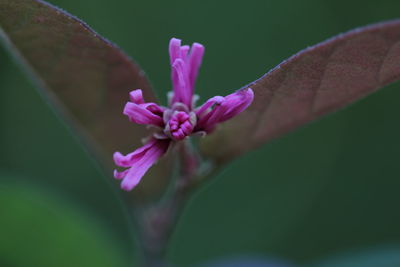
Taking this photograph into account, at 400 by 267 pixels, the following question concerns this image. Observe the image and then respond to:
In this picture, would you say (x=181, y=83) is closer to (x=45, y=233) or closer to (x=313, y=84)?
(x=313, y=84)

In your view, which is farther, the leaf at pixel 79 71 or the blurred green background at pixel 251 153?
the blurred green background at pixel 251 153

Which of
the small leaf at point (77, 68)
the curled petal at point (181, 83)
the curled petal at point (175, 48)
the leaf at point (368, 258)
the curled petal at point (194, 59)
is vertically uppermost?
the small leaf at point (77, 68)

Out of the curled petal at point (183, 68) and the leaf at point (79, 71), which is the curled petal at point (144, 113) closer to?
the curled petal at point (183, 68)

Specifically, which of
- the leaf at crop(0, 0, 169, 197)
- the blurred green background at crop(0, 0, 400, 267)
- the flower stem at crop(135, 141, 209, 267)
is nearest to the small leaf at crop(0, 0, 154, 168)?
the leaf at crop(0, 0, 169, 197)

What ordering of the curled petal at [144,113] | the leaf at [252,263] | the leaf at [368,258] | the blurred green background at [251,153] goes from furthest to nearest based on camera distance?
the blurred green background at [251,153]
the leaf at [252,263]
the leaf at [368,258]
the curled petal at [144,113]

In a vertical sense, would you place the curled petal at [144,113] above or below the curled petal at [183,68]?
below

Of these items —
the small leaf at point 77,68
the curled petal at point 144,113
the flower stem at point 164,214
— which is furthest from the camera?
the flower stem at point 164,214

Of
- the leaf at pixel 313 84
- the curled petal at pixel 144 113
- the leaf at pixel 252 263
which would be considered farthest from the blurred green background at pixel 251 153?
the curled petal at pixel 144 113

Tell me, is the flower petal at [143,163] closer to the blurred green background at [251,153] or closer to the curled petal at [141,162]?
the curled petal at [141,162]
